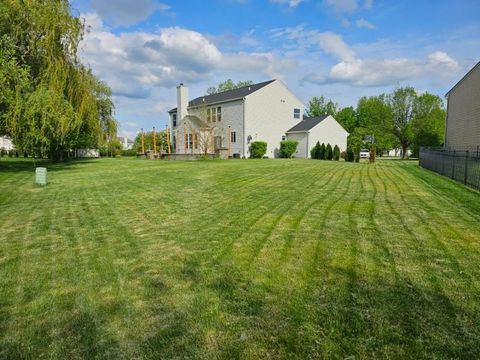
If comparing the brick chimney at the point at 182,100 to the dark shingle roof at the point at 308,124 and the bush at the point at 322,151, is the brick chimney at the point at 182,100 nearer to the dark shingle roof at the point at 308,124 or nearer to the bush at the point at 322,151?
the dark shingle roof at the point at 308,124

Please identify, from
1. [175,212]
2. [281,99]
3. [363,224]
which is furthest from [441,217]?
[281,99]

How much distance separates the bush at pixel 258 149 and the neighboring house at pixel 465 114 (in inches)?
589

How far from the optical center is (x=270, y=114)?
32406mm

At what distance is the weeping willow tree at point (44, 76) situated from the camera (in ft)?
48.2

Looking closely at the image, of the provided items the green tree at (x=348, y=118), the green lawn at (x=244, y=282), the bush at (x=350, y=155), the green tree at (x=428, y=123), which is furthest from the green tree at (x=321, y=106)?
the green lawn at (x=244, y=282)

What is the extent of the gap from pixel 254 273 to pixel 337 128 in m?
32.6

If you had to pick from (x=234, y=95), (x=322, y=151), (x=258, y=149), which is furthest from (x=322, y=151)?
(x=234, y=95)

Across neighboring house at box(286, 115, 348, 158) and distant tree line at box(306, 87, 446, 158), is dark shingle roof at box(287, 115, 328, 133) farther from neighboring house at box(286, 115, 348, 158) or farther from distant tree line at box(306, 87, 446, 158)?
distant tree line at box(306, 87, 446, 158)

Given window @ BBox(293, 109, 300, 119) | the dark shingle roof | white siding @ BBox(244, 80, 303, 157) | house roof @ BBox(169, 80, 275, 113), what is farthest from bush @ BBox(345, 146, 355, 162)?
house roof @ BBox(169, 80, 275, 113)

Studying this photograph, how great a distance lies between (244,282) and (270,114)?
98.7 ft

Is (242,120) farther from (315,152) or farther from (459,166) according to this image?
(459,166)

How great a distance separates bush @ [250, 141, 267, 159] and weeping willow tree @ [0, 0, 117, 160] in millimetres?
15321

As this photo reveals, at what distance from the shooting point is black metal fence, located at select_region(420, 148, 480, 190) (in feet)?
30.9

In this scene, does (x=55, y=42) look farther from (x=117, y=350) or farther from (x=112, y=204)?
(x=117, y=350)
